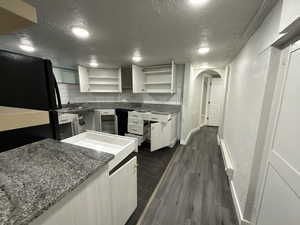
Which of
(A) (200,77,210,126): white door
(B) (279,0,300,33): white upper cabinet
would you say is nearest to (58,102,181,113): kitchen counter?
(A) (200,77,210,126): white door

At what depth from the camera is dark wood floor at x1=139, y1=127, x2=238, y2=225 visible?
146 centimetres

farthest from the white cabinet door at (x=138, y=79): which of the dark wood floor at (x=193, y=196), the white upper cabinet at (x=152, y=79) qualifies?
the dark wood floor at (x=193, y=196)

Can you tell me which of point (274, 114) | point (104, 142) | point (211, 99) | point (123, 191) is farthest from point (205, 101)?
point (123, 191)

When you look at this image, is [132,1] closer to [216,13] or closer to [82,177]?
[216,13]

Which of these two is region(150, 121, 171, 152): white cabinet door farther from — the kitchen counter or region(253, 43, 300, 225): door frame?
region(253, 43, 300, 225): door frame

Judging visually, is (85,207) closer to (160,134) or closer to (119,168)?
(119,168)

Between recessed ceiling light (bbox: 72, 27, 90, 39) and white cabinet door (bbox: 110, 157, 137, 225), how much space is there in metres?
1.67

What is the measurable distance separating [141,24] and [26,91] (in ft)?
4.35

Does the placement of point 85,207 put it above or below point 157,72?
below

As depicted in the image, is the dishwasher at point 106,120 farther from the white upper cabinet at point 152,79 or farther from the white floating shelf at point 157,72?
the white floating shelf at point 157,72

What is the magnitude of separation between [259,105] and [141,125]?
2487 millimetres

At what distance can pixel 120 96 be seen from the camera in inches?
177

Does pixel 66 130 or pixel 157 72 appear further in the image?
pixel 157 72

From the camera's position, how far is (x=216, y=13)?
3.84ft
